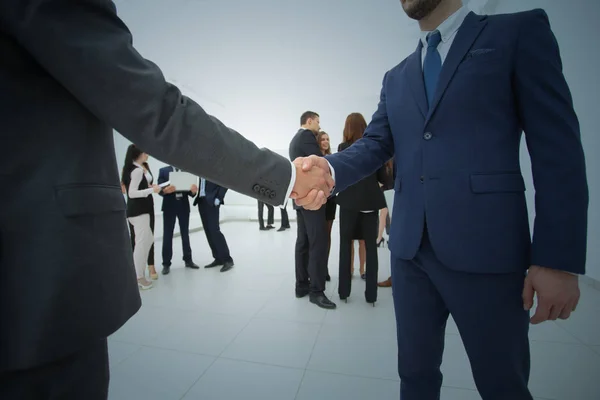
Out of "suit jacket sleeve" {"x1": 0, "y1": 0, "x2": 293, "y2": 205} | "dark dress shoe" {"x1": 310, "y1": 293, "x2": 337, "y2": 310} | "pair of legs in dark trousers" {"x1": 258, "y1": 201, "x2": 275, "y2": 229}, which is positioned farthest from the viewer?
"pair of legs in dark trousers" {"x1": 258, "y1": 201, "x2": 275, "y2": 229}

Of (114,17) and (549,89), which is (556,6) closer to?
(549,89)

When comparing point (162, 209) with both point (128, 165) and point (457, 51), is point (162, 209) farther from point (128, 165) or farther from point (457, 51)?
point (457, 51)

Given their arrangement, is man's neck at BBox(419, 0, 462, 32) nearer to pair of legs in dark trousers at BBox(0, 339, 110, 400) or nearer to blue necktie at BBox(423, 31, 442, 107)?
blue necktie at BBox(423, 31, 442, 107)

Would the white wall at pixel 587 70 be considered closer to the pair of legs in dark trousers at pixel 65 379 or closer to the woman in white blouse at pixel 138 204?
the pair of legs in dark trousers at pixel 65 379

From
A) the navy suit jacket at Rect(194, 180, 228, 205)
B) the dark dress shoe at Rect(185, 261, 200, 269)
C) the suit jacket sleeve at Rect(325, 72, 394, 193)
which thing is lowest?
the dark dress shoe at Rect(185, 261, 200, 269)

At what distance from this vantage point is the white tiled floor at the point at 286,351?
135cm

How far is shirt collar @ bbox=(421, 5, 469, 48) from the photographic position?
80 cm

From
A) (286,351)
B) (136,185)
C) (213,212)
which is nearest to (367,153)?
(286,351)

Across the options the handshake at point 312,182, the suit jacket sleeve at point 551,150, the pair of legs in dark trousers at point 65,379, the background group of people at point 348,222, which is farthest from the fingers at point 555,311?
the background group of people at point 348,222

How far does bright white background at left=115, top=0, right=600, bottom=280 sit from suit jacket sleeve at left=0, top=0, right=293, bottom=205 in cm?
319

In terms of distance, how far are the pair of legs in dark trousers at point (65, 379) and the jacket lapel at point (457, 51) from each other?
102 centimetres

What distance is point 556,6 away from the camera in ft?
8.64

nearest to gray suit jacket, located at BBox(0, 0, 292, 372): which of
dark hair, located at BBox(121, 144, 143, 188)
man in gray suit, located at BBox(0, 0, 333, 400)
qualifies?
man in gray suit, located at BBox(0, 0, 333, 400)

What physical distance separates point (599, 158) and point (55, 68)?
3.66m
